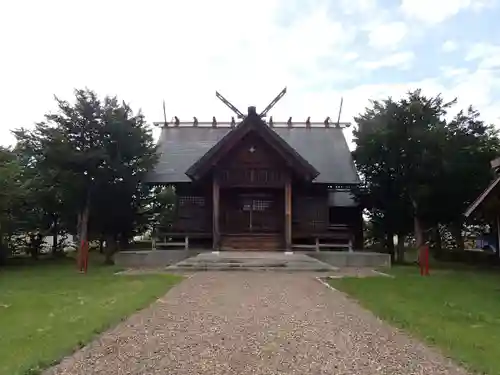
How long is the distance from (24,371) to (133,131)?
69.8ft

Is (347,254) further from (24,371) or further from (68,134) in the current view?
(24,371)

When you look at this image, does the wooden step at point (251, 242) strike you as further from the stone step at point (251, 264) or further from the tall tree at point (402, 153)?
the tall tree at point (402, 153)

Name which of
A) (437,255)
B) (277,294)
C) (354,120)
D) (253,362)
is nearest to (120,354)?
(253,362)

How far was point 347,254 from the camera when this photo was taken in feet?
74.7

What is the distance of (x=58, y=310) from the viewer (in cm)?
1002

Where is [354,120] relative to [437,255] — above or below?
above

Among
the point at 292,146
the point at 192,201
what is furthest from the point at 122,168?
the point at 292,146

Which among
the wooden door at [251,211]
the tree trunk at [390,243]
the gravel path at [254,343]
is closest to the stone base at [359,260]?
the wooden door at [251,211]

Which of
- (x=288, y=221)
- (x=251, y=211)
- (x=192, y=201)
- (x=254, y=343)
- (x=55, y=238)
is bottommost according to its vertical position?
(x=254, y=343)

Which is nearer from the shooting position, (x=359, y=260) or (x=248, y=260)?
(x=248, y=260)

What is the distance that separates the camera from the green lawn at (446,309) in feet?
22.3

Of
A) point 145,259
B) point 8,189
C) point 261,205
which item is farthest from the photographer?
point 261,205

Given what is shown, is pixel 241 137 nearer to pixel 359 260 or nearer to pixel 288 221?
pixel 288 221

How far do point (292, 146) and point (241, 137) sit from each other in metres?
7.51
